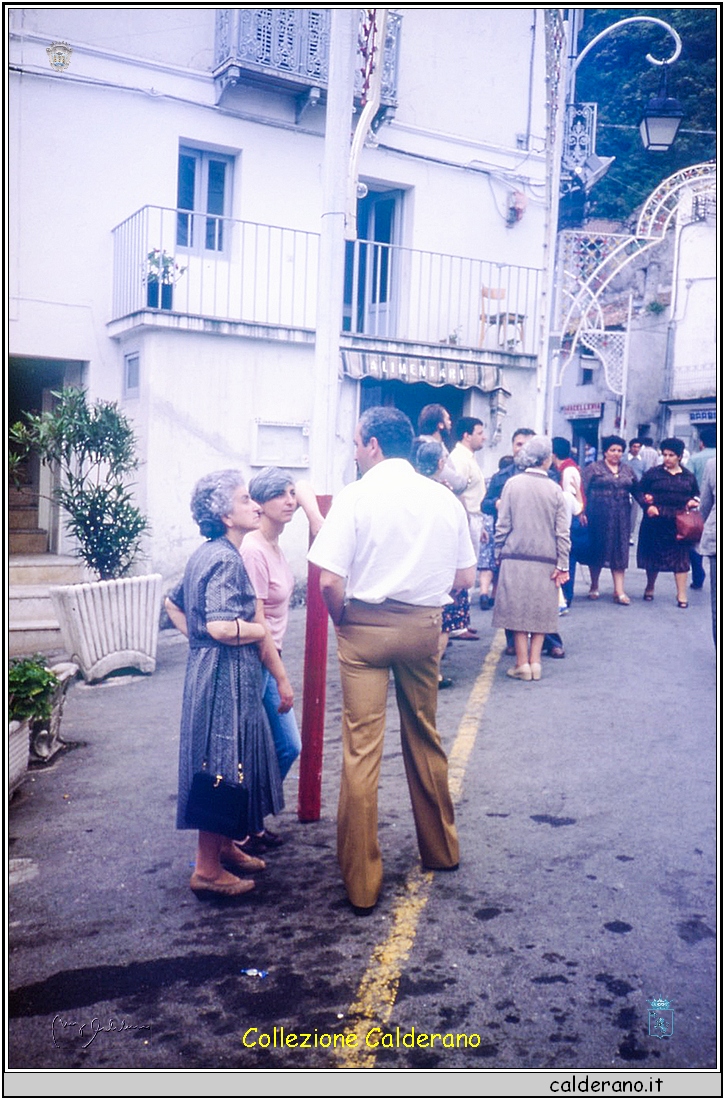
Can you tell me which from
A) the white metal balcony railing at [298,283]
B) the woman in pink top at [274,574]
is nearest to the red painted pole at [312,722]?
the woman in pink top at [274,574]

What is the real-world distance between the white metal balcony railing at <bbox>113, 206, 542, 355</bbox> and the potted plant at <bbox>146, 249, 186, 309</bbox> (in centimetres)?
1

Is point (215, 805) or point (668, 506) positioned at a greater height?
point (668, 506)

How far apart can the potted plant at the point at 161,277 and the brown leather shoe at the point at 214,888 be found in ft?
24.0

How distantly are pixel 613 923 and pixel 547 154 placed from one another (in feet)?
29.5

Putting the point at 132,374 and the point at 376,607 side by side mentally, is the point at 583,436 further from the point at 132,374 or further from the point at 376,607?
the point at 376,607

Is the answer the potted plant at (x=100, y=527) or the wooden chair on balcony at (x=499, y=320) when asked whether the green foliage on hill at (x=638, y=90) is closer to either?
the wooden chair on balcony at (x=499, y=320)

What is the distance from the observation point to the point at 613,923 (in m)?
3.45

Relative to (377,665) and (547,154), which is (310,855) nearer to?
(377,665)

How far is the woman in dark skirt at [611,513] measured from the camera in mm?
9922

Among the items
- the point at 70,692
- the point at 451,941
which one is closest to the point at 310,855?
the point at 451,941

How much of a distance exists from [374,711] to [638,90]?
7.91 metres

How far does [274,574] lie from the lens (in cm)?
410
